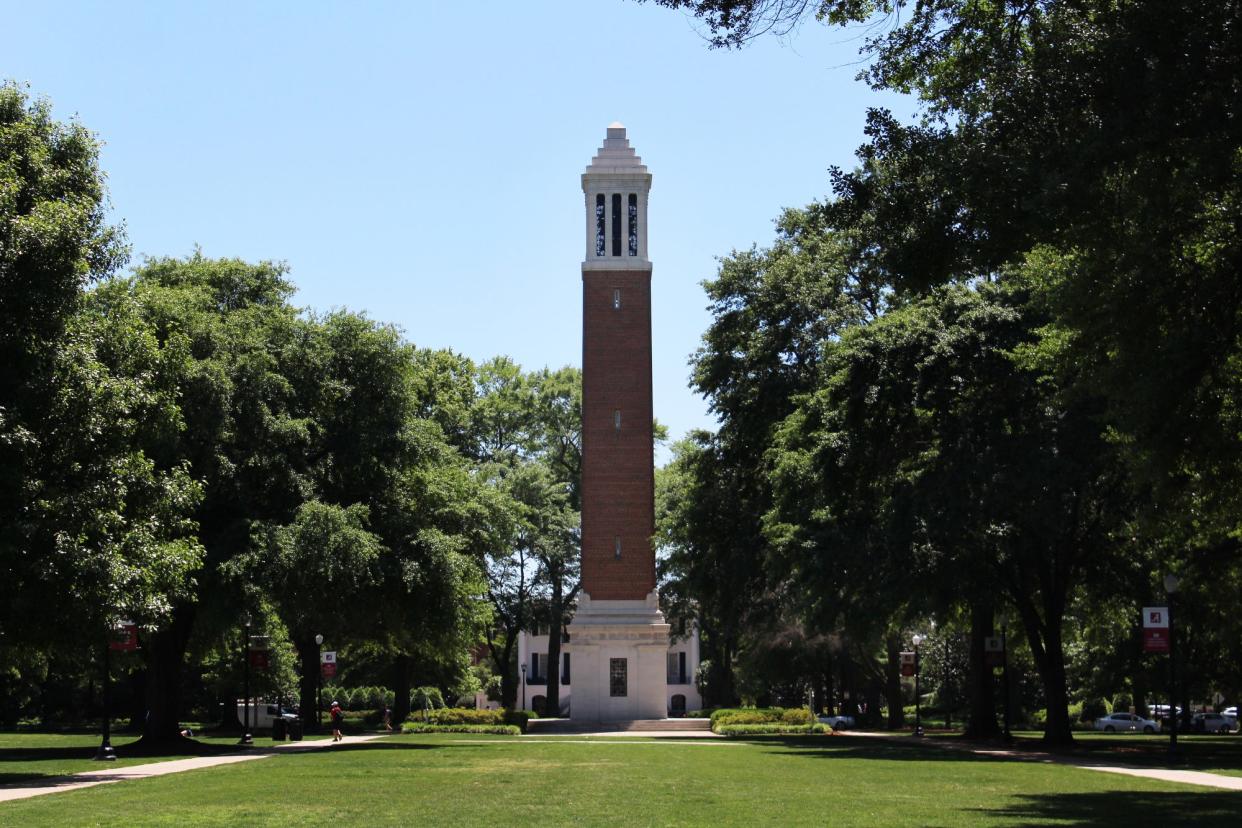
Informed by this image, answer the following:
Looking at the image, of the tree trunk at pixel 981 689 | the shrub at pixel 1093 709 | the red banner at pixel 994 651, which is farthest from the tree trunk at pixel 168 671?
the shrub at pixel 1093 709

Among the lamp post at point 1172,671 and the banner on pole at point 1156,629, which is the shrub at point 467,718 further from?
the banner on pole at point 1156,629

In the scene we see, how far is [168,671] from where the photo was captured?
116 feet

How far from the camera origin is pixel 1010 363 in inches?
1254

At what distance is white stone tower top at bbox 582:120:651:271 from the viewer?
59.2 meters

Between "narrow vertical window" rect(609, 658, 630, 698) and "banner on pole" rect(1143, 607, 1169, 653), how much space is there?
30.9m

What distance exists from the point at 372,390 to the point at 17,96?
49.6 feet

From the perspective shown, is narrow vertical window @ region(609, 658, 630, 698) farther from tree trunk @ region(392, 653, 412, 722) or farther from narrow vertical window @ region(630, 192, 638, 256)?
narrow vertical window @ region(630, 192, 638, 256)

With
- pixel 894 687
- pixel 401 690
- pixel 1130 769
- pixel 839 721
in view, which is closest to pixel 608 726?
pixel 401 690

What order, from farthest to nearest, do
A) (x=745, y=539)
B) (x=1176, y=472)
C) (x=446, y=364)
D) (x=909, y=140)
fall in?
(x=446, y=364), (x=745, y=539), (x=1176, y=472), (x=909, y=140)

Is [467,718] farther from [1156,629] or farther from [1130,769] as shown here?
[1130,769]

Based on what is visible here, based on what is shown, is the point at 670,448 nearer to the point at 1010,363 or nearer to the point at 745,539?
the point at 745,539

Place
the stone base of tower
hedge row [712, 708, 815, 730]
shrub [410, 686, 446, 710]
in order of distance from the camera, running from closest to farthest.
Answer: hedge row [712, 708, 815, 730] < the stone base of tower < shrub [410, 686, 446, 710]

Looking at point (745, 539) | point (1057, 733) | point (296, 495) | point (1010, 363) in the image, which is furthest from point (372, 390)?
point (1057, 733)

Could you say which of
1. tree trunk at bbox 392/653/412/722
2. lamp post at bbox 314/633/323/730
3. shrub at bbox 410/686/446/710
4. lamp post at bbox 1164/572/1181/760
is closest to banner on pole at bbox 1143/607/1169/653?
lamp post at bbox 1164/572/1181/760
